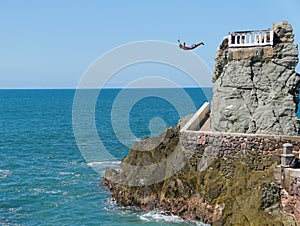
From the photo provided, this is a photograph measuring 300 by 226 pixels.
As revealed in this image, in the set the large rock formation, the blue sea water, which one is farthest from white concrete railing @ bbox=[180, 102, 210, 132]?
the blue sea water

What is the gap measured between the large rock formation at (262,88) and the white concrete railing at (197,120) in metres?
2.27

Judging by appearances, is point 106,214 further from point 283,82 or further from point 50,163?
point 50,163

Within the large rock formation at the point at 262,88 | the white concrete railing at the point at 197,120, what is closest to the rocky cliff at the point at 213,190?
the white concrete railing at the point at 197,120

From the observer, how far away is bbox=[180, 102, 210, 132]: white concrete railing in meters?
25.6

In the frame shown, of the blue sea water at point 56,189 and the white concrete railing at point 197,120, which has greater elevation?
the white concrete railing at point 197,120

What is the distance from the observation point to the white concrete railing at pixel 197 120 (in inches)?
1007

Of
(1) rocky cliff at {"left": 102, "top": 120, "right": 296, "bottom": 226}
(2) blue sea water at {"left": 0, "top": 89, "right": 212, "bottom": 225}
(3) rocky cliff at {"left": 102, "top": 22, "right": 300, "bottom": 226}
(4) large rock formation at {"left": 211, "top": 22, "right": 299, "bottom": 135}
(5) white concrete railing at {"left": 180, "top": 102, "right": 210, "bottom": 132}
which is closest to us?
(1) rocky cliff at {"left": 102, "top": 120, "right": 296, "bottom": 226}

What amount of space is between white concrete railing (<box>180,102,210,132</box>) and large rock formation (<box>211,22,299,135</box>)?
227 centimetres

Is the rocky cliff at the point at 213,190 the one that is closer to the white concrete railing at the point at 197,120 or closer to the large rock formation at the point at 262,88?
the white concrete railing at the point at 197,120

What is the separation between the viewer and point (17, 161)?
3806 cm

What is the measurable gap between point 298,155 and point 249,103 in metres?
3.85

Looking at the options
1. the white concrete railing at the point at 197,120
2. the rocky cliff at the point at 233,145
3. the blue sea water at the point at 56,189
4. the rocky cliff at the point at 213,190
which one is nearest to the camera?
the rocky cliff at the point at 213,190

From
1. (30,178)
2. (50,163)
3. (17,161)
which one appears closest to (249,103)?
(30,178)

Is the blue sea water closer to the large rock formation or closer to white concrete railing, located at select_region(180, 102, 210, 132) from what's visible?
white concrete railing, located at select_region(180, 102, 210, 132)
